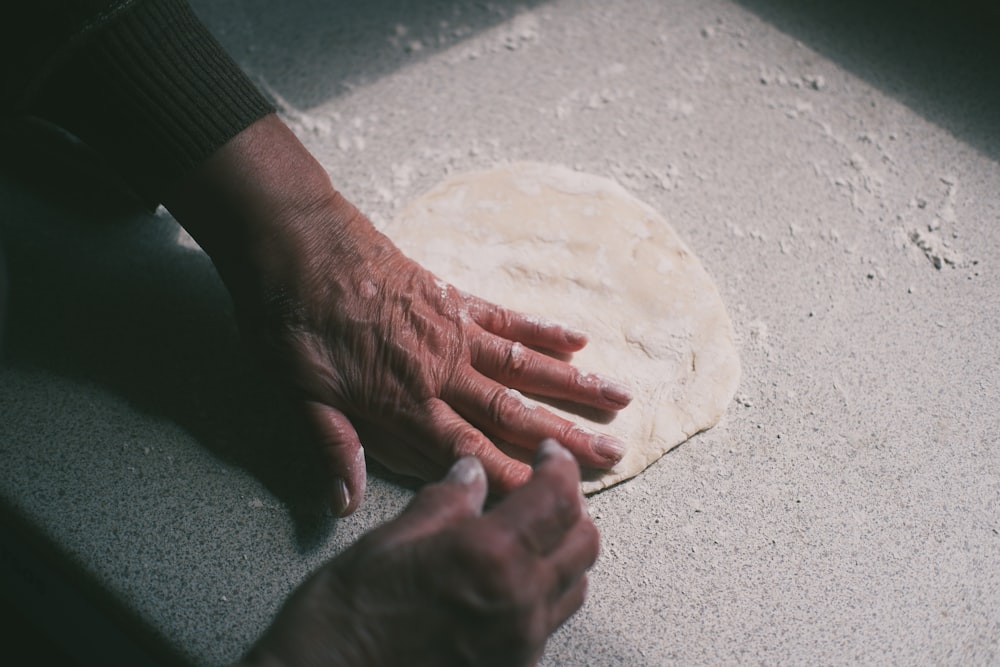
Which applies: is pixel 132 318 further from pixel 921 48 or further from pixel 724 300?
pixel 921 48

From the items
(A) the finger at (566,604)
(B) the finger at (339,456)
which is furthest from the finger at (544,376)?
(A) the finger at (566,604)

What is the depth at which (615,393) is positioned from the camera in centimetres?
107

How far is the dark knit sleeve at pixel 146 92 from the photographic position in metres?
1.00

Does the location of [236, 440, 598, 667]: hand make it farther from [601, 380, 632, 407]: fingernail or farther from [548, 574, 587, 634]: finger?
[601, 380, 632, 407]: fingernail

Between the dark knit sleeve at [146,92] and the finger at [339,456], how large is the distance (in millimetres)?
431

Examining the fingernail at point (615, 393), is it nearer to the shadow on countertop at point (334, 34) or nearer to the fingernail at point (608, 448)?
the fingernail at point (608, 448)

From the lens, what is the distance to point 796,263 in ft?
4.35

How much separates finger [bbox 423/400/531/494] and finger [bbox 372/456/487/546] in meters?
0.19

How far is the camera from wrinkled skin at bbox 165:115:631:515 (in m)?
1.03

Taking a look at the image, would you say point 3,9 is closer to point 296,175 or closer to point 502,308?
point 296,175

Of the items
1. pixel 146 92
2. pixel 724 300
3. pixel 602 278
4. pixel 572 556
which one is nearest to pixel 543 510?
pixel 572 556

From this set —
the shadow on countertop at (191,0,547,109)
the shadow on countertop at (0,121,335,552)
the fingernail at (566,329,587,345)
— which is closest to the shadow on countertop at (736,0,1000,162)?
the shadow on countertop at (191,0,547,109)

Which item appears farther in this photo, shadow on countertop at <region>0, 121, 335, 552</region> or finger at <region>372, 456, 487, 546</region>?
shadow on countertop at <region>0, 121, 335, 552</region>

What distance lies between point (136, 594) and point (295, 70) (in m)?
1.19
